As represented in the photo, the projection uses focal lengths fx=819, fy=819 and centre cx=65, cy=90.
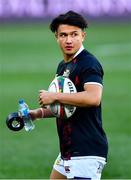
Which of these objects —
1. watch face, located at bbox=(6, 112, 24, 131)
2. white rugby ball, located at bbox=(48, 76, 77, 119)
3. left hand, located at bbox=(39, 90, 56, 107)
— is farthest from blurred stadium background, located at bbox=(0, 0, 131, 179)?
left hand, located at bbox=(39, 90, 56, 107)

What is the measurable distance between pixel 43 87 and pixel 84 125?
13883 mm

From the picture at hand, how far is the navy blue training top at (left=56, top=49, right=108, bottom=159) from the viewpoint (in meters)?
5.98

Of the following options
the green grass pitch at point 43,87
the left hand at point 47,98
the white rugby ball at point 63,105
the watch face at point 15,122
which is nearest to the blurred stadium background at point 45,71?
the green grass pitch at point 43,87

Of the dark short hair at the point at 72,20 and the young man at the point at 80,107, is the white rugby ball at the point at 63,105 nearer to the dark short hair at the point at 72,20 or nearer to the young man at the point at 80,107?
the young man at the point at 80,107

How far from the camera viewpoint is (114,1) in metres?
34.6

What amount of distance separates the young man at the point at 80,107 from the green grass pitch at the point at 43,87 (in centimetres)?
302

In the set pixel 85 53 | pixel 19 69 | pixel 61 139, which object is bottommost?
pixel 19 69

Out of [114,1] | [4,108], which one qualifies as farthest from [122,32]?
[4,108]

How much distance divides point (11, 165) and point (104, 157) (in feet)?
12.7

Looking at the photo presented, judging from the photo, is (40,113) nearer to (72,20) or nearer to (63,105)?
(63,105)

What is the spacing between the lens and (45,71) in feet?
82.6

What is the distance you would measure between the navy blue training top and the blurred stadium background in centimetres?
303

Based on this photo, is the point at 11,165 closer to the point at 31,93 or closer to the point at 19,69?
the point at 31,93

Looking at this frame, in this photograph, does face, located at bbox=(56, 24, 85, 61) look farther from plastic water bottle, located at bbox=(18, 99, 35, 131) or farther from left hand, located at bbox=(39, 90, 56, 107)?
plastic water bottle, located at bbox=(18, 99, 35, 131)
